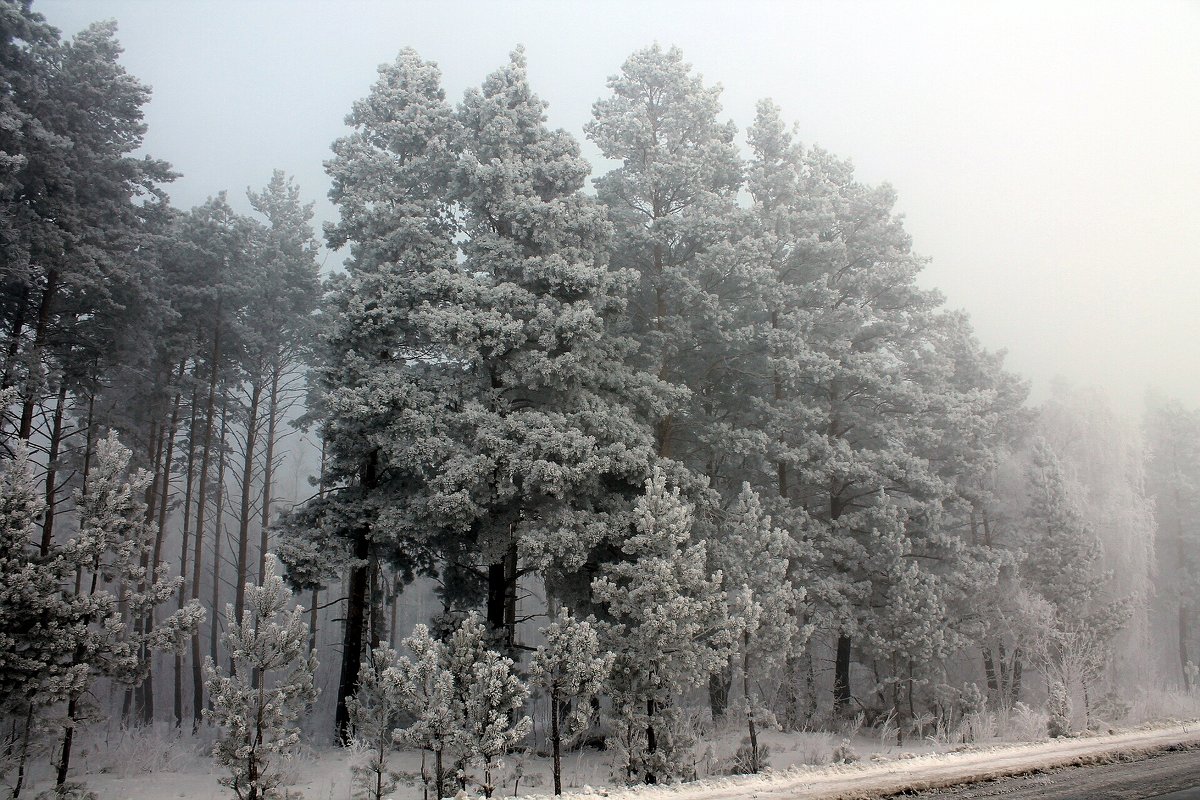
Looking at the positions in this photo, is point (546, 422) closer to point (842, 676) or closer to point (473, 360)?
point (473, 360)

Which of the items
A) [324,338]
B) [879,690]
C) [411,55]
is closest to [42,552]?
[324,338]

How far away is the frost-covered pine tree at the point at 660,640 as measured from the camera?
12.3 metres

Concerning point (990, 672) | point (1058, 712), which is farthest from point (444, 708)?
point (990, 672)

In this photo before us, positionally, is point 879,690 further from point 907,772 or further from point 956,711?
point 907,772

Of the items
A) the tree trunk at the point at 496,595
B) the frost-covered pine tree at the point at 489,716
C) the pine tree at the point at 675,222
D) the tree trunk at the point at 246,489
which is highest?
the pine tree at the point at 675,222

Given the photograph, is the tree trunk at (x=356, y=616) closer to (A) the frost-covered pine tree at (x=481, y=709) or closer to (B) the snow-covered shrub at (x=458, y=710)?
(A) the frost-covered pine tree at (x=481, y=709)

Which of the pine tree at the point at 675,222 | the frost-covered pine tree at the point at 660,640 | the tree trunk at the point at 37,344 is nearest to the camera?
the frost-covered pine tree at the point at 660,640

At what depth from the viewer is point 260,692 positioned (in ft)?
33.6

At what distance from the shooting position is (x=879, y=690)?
19.5m

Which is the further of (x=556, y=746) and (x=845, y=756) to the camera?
(x=845, y=756)

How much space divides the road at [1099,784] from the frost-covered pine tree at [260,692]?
8824mm

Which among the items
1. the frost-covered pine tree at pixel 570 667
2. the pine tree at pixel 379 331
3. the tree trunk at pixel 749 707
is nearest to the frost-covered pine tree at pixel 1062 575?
the tree trunk at pixel 749 707

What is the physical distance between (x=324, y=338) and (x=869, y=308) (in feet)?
54.9

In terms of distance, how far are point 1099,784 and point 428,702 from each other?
10385 millimetres
